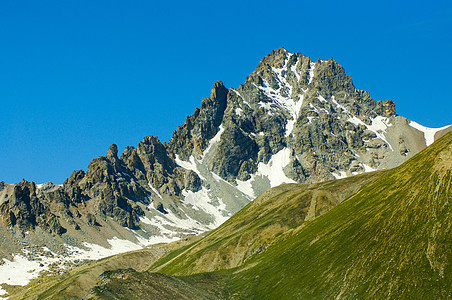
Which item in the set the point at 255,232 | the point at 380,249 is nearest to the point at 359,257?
the point at 380,249

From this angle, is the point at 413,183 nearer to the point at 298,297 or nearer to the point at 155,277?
the point at 298,297

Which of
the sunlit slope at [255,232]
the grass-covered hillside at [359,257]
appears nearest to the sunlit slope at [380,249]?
the grass-covered hillside at [359,257]

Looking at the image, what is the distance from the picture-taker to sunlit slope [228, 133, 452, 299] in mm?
73562

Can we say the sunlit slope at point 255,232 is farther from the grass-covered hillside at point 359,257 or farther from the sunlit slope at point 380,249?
the sunlit slope at point 380,249

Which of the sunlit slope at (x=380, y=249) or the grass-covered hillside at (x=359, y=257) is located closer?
the sunlit slope at (x=380, y=249)

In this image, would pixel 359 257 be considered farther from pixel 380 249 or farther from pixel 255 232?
pixel 255 232

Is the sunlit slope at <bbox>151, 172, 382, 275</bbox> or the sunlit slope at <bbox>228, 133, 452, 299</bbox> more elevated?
the sunlit slope at <bbox>151, 172, 382, 275</bbox>

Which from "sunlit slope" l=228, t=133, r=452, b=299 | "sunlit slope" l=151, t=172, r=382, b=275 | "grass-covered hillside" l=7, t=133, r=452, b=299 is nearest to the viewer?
"sunlit slope" l=228, t=133, r=452, b=299

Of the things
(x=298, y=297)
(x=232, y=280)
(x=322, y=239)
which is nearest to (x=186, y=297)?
(x=298, y=297)

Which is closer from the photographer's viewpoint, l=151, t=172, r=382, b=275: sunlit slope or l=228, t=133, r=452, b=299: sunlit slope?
l=228, t=133, r=452, b=299: sunlit slope

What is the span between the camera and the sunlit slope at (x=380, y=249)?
2896 inches

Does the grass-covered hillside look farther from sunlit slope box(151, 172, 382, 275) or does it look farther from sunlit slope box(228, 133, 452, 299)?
sunlit slope box(151, 172, 382, 275)

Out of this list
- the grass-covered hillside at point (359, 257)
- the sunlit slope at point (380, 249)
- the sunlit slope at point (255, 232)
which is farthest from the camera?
the sunlit slope at point (255, 232)

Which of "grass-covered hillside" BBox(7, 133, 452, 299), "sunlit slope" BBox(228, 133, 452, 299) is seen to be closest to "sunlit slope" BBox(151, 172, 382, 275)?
"grass-covered hillside" BBox(7, 133, 452, 299)
